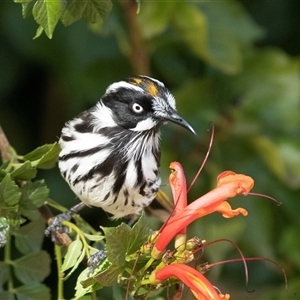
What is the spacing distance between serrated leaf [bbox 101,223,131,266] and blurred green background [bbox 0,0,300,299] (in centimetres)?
103

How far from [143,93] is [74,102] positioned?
3.80ft

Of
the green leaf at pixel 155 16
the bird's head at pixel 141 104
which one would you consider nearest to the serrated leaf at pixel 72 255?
the bird's head at pixel 141 104

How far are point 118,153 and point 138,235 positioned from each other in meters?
0.49

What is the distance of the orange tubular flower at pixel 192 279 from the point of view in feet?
3.29

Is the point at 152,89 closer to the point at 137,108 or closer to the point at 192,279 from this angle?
the point at 137,108

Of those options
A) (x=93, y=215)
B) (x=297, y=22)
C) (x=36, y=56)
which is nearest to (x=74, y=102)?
(x=36, y=56)

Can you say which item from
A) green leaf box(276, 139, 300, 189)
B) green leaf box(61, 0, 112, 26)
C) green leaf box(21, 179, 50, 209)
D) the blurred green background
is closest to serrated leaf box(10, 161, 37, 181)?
green leaf box(21, 179, 50, 209)

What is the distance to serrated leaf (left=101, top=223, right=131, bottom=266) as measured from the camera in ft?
3.37

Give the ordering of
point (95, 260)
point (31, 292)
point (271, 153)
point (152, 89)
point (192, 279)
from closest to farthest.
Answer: point (192, 279), point (95, 260), point (31, 292), point (152, 89), point (271, 153)

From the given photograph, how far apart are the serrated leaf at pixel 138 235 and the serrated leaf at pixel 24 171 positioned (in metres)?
0.24

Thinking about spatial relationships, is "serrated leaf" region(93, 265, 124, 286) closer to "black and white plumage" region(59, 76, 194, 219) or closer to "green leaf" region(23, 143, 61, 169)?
"green leaf" region(23, 143, 61, 169)

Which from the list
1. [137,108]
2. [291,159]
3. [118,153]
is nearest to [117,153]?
[118,153]

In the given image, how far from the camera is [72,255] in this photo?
1196 millimetres

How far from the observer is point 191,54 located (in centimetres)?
254
